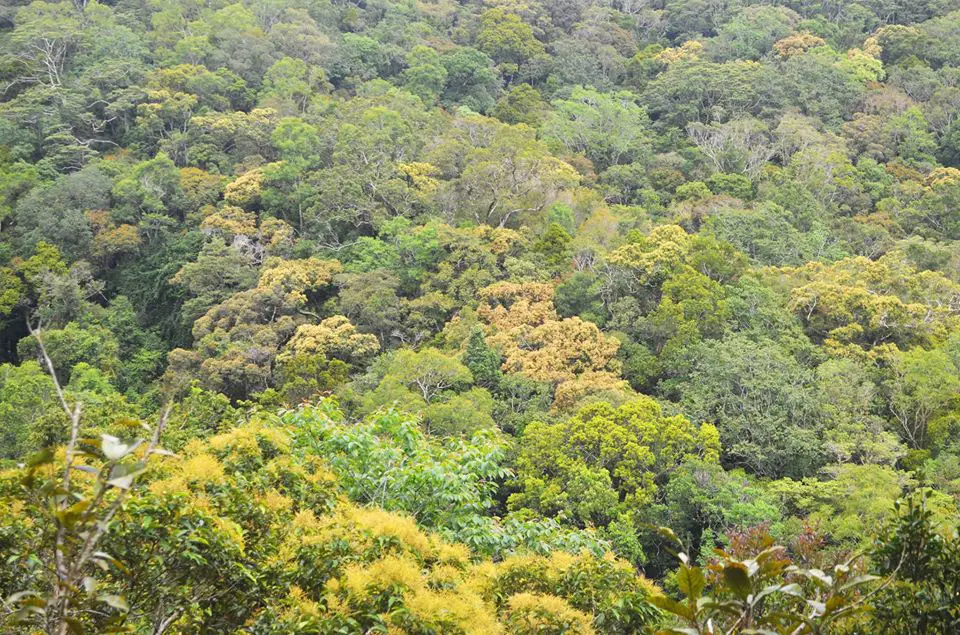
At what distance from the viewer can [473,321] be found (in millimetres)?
18141

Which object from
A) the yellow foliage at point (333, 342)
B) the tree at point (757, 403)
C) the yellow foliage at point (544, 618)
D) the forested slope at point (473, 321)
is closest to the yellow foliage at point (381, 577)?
the forested slope at point (473, 321)

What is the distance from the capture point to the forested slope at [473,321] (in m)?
3.27

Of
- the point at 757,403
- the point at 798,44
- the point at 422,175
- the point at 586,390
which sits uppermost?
the point at 798,44

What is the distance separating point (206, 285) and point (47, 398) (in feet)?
17.9

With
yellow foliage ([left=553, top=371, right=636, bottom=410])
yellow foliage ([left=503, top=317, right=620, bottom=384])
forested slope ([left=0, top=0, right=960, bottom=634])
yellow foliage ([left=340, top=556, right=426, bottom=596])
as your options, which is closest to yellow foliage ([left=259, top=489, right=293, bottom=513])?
forested slope ([left=0, top=0, right=960, bottom=634])

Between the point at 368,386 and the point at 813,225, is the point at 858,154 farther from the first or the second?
the point at 368,386

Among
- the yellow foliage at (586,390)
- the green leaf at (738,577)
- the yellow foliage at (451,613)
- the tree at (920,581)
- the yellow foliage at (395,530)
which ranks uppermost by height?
the green leaf at (738,577)

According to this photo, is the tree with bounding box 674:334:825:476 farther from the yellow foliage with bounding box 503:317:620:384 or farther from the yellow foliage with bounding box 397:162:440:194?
the yellow foliage with bounding box 397:162:440:194

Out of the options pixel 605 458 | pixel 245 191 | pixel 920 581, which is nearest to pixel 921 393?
pixel 605 458

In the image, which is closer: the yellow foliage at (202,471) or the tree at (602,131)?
the yellow foliage at (202,471)

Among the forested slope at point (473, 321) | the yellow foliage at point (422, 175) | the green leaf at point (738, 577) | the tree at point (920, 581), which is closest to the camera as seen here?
the green leaf at point (738, 577)

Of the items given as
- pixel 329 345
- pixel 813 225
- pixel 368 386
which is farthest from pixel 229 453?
pixel 813 225

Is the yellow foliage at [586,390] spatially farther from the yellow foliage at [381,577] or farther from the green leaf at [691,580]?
the green leaf at [691,580]

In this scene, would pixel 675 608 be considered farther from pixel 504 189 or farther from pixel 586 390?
pixel 504 189
